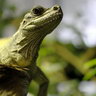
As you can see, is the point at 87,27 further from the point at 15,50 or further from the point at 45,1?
the point at 45,1

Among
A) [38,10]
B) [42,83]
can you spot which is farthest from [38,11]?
[42,83]

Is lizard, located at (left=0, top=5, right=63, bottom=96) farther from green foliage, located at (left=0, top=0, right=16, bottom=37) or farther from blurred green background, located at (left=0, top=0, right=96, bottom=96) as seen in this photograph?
green foliage, located at (left=0, top=0, right=16, bottom=37)

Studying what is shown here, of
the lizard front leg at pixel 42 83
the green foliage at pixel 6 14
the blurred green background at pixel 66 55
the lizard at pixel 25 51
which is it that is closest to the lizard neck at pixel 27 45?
the lizard at pixel 25 51

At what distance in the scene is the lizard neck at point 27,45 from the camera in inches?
45.8

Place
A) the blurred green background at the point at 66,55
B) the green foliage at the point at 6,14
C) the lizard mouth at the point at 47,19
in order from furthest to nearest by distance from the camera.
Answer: the green foliage at the point at 6,14 < the blurred green background at the point at 66,55 < the lizard mouth at the point at 47,19

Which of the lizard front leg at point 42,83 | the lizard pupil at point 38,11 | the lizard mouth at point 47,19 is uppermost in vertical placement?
the lizard pupil at point 38,11

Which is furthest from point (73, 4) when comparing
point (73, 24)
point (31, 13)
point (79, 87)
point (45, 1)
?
point (31, 13)

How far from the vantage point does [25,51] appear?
1178 mm

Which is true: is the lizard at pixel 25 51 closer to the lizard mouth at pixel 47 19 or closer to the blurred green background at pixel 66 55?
the lizard mouth at pixel 47 19

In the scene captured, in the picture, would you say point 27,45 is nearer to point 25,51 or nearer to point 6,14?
point 25,51

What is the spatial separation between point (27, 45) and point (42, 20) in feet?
0.31

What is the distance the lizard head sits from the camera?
1.12m

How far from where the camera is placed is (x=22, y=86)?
1133 millimetres

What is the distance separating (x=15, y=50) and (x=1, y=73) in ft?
0.28
